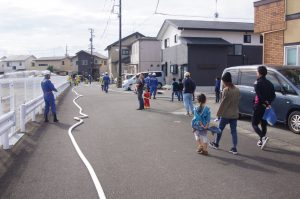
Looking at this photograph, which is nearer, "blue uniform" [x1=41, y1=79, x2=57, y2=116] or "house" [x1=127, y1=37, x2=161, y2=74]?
"blue uniform" [x1=41, y1=79, x2=57, y2=116]

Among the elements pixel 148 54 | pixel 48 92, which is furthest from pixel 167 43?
pixel 48 92

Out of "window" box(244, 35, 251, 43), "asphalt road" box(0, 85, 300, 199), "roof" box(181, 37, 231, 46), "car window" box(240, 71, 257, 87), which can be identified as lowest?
"asphalt road" box(0, 85, 300, 199)

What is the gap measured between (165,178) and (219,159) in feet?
5.87

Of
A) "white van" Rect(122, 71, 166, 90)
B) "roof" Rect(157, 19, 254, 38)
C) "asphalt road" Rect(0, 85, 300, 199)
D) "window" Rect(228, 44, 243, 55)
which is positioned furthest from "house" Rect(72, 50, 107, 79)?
"asphalt road" Rect(0, 85, 300, 199)

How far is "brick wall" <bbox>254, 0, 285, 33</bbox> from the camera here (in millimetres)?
15125

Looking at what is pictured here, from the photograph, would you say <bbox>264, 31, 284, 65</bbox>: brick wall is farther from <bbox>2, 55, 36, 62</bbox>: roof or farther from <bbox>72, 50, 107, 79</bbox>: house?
<bbox>2, 55, 36, 62</bbox>: roof

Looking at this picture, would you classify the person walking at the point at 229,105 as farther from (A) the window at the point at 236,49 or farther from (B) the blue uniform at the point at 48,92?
(A) the window at the point at 236,49

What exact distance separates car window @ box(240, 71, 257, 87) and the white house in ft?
123

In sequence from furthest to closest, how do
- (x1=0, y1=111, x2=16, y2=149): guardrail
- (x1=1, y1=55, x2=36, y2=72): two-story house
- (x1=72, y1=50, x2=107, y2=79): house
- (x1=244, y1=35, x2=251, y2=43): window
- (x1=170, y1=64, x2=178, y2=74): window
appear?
(x1=1, y1=55, x2=36, y2=72): two-story house
(x1=72, y1=50, x2=107, y2=79): house
(x1=244, y1=35, x2=251, y2=43): window
(x1=170, y1=64, x2=178, y2=74): window
(x1=0, y1=111, x2=16, y2=149): guardrail

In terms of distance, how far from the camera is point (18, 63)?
10306cm

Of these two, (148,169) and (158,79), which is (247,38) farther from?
(148,169)

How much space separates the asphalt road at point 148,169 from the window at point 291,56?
5563 millimetres

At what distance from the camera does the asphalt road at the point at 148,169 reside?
5504 mm

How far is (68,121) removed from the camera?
13656 mm
